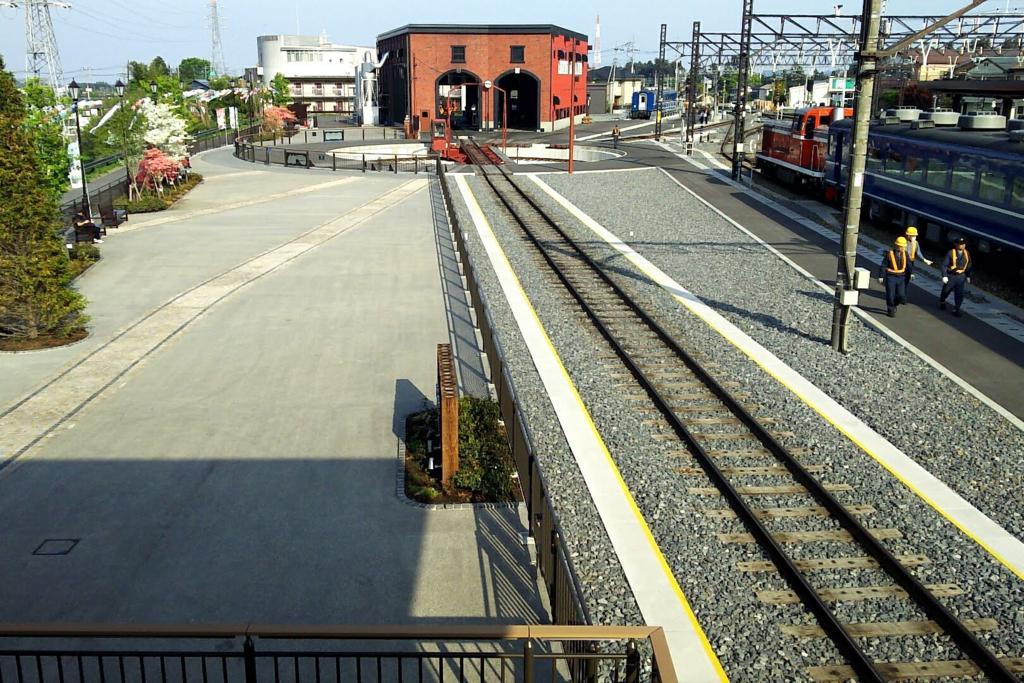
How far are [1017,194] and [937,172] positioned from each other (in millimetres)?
4571

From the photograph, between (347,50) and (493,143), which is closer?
(493,143)

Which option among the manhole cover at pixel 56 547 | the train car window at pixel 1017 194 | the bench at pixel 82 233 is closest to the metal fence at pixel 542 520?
the manhole cover at pixel 56 547

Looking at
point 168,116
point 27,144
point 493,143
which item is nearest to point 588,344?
point 27,144

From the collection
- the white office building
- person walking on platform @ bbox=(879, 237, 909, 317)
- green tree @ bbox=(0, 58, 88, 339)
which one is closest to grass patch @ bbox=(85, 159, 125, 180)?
green tree @ bbox=(0, 58, 88, 339)

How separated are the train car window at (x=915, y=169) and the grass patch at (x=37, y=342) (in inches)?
921

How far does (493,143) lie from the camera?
67000mm

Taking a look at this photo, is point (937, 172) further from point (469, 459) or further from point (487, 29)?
point (487, 29)

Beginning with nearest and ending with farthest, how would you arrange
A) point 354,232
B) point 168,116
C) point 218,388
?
1. point 218,388
2. point 354,232
3. point 168,116

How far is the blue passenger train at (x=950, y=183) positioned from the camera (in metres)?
21.7

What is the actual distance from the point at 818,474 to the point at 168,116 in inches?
1411

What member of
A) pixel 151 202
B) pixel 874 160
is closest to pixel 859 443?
pixel 874 160

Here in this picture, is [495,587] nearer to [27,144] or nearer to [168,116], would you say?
[27,144]

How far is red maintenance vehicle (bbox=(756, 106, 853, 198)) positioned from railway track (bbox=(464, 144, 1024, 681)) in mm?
21361

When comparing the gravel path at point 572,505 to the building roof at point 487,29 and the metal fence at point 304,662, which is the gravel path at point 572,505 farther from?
the building roof at point 487,29
